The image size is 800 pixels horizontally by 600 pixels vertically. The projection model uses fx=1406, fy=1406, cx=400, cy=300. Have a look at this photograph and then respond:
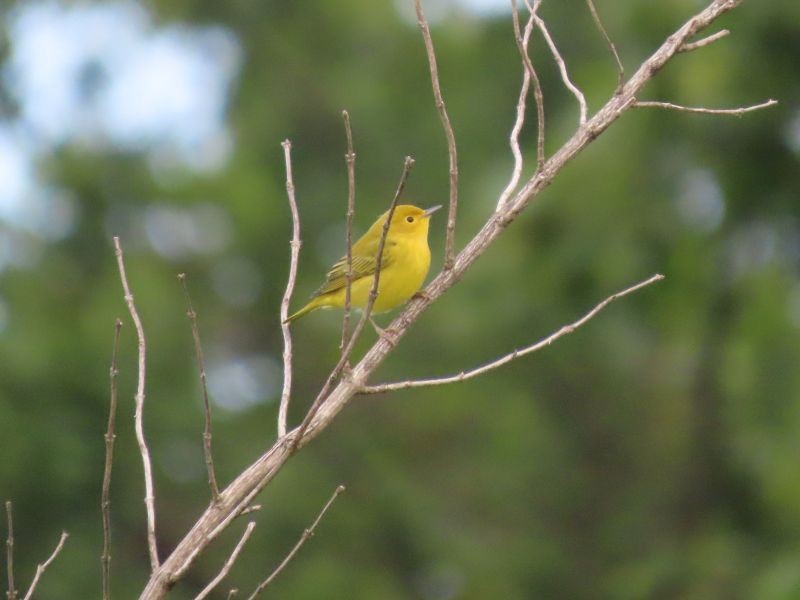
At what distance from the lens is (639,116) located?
10.4 meters

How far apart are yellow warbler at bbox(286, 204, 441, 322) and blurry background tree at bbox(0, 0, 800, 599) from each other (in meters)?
2.30

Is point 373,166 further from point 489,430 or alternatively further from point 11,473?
point 11,473

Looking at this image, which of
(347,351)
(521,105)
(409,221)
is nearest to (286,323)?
(347,351)

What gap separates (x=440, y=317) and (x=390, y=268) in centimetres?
672

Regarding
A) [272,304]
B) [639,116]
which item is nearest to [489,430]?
[272,304]

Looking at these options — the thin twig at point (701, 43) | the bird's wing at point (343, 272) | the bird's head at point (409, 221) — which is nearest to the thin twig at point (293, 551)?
the thin twig at point (701, 43)

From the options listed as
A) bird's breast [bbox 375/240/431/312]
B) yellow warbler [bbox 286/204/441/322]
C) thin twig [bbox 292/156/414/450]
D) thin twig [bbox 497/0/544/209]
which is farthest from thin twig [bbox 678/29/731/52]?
bird's breast [bbox 375/240/431/312]

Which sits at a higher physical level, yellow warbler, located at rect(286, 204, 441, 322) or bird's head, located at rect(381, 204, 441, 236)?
bird's head, located at rect(381, 204, 441, 236)

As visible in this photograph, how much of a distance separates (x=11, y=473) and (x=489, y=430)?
5.20 m

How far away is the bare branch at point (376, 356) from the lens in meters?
3.19

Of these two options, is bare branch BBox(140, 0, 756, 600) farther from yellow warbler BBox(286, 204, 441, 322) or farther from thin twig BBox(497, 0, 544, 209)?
yellow warbler BBox(286, 204, 441, 322)

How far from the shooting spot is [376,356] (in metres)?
3.90

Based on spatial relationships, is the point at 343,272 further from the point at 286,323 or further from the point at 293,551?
the point at 293,551

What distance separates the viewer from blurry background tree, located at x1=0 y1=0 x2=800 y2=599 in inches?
408
